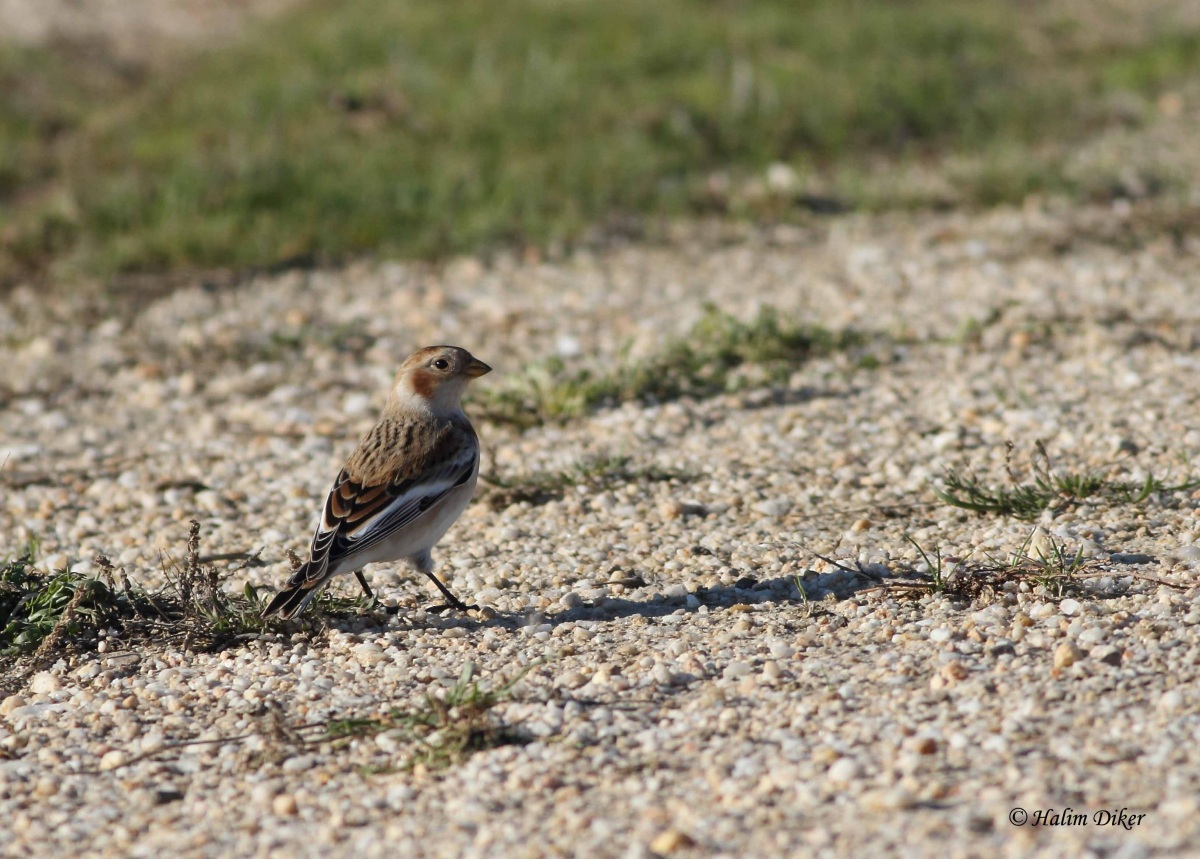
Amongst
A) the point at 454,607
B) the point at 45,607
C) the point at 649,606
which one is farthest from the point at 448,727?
the point at 45,607

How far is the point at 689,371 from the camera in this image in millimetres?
7406

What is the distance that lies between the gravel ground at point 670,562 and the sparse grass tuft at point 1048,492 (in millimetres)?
67

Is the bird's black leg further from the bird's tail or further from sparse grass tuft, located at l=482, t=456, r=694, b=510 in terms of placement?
sparse grass tuft, located at l=482, t=456, r=694, b=510

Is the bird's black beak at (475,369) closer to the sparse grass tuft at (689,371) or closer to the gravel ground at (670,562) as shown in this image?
the gravel ground at (670,562)

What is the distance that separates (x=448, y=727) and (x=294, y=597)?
0.85 metres

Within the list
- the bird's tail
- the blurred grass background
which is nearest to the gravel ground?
the bird's tail

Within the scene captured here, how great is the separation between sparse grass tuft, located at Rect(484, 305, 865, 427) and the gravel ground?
0.17 m

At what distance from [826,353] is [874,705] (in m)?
3.64

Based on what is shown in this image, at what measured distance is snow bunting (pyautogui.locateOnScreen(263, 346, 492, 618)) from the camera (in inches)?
189

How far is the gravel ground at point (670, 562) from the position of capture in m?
3.77

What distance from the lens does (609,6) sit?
1235cm

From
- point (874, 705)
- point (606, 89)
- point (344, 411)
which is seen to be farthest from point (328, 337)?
point (874, 705)

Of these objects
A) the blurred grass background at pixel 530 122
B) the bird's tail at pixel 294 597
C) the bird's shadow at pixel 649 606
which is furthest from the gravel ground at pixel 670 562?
the blurred grass background at pixel 530 122

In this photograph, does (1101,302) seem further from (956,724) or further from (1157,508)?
(956,724)
